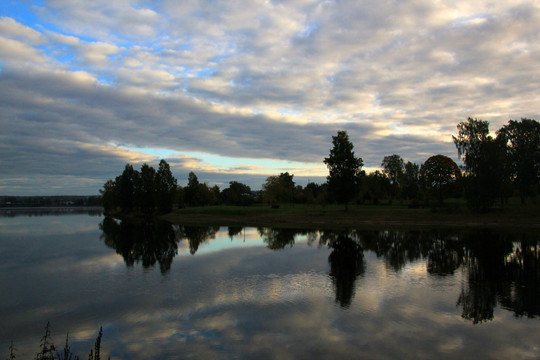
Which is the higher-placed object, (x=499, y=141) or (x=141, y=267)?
(x=499, y=141)

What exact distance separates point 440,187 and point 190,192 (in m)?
71.3

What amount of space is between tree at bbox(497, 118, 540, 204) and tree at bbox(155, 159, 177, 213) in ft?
248

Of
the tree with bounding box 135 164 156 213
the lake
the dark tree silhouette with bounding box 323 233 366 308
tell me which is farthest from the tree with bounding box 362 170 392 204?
the lake

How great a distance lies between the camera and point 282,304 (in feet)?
50.7

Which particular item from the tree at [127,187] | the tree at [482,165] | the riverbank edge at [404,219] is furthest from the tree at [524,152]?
the tree at [127,187]

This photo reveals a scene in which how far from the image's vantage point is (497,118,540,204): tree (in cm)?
6450

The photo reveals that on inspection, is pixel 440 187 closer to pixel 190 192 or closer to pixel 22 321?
pixel 190 192

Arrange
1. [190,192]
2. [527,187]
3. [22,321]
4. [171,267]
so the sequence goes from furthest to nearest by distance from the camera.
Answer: [190,192] → [527,187] → [171,267] → [22,321]

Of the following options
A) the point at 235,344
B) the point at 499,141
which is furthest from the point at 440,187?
the point at 235,344

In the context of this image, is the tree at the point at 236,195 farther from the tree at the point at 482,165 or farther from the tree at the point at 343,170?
the tree at the point at 482,165

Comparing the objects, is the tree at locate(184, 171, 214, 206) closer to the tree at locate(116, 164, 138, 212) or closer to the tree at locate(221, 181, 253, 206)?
the tree at locate(221, 181, 253, 206)

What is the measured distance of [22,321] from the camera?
13.8 metres

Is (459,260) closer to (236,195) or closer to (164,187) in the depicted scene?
(164,187)

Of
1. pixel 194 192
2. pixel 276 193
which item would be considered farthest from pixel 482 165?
pixel 194 192
